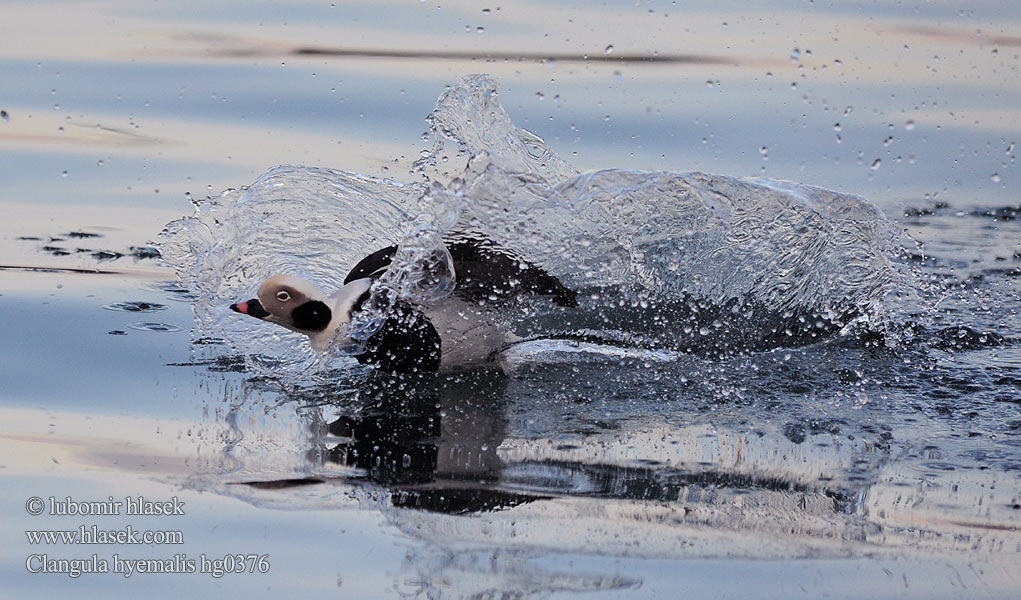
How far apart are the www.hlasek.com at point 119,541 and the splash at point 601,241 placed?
1.53 metres

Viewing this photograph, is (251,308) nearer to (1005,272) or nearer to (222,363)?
(222,363)

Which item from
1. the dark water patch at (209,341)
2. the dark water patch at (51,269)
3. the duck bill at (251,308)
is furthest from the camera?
the dark water patch at (51,269)

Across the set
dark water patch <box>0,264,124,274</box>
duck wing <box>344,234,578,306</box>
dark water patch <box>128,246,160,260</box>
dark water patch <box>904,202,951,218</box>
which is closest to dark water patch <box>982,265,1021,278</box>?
dark water patch <box>904,202,951,218</box>

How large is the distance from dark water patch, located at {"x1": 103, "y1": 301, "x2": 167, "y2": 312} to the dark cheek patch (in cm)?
95

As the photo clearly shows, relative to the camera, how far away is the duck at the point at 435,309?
15.9ft

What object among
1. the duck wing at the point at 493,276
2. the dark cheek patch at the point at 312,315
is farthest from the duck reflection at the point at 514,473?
the duck wing at the point at 493,276

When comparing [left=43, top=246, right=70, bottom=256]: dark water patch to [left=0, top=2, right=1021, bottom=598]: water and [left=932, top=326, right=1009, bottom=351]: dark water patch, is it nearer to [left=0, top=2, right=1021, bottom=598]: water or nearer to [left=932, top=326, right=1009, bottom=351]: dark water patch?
[left=0, top=2, right=1021, bottom=598]: water

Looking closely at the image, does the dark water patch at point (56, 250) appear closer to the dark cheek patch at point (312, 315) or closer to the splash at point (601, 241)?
the splash at point (601, 241)

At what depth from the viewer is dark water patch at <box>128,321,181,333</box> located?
5318 millimetres

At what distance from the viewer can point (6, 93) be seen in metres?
8.53

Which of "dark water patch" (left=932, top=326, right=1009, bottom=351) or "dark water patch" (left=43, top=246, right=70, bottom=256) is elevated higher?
"dark water patch" (left=43, top=246, right=70, bottom=256)

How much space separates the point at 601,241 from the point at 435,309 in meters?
0.85

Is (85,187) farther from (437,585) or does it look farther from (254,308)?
(437,585)

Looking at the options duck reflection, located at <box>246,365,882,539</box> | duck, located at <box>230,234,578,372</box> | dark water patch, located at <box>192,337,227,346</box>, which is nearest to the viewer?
duck reflection, located at <box>246,365,882,539</box>
